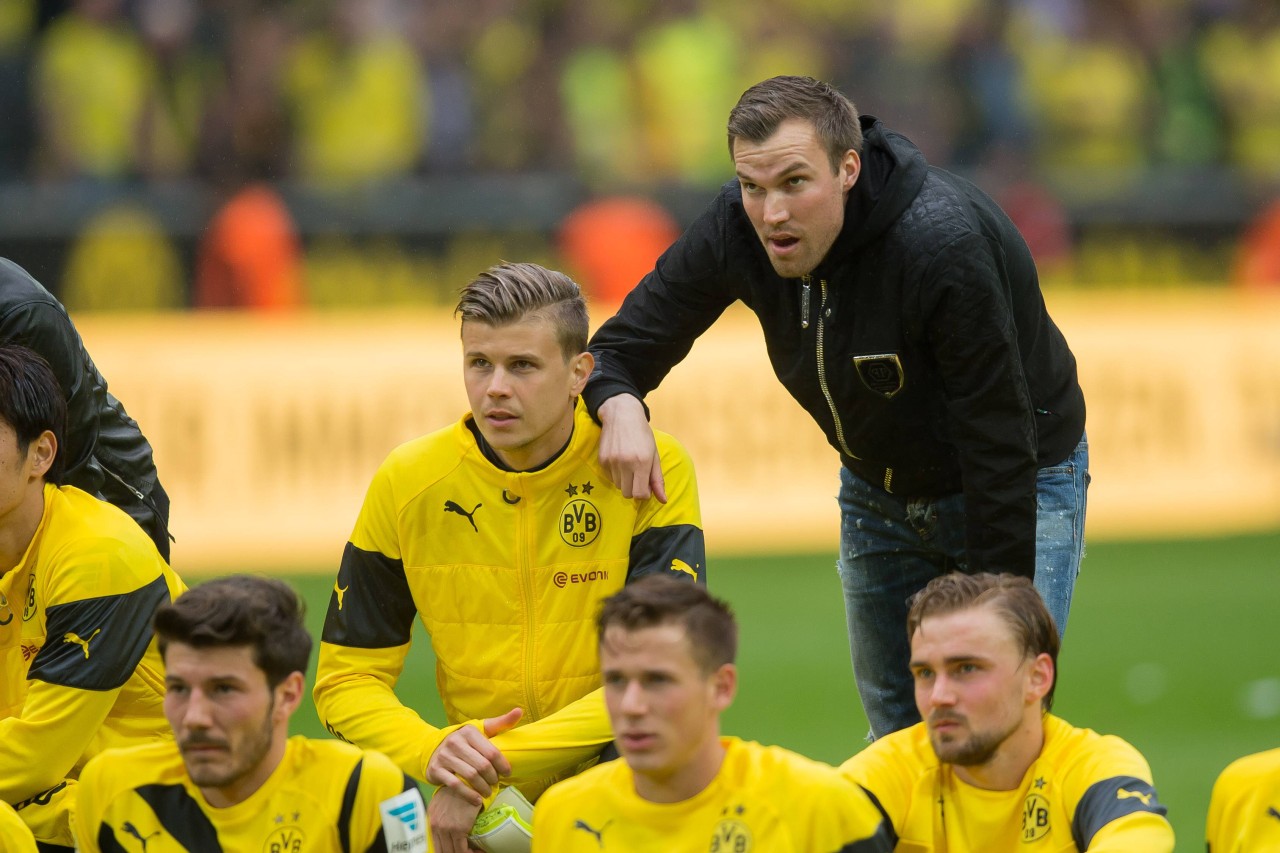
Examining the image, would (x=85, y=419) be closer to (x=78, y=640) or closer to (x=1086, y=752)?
(x=78, y=640)

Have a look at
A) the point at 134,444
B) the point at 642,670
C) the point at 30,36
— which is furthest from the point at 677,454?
the point at 30,36

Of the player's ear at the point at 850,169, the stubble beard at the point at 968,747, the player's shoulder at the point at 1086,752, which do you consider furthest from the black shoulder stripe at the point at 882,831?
the player's ear at the point at 850,169

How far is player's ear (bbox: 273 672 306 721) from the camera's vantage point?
4.66 meters

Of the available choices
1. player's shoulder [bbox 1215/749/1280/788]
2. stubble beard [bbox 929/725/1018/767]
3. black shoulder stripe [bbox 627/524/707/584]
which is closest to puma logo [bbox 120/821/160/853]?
black shoulder stripe [bbox 627/524/707/584]

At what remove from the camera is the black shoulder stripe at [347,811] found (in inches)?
184

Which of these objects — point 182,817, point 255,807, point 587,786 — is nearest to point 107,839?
point 182,817

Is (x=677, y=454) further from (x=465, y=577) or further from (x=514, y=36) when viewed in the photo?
(x=514, y=36)

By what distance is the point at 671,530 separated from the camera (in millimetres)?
5520

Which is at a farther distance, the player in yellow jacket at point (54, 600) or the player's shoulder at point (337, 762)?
the player in yellow jacket at point (54, 600)

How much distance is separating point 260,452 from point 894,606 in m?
7.51

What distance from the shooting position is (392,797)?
4688 millimetres

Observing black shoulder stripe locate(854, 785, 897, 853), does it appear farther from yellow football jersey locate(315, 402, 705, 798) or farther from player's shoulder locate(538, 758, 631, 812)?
yellow football jersey locate(315, 402, 705, 798)

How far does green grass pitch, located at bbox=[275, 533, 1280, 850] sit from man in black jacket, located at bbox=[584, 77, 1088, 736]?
2593 mm

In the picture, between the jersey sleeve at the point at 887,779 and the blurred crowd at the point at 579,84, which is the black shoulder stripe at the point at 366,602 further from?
the blurred crowd at the point at 579,84
